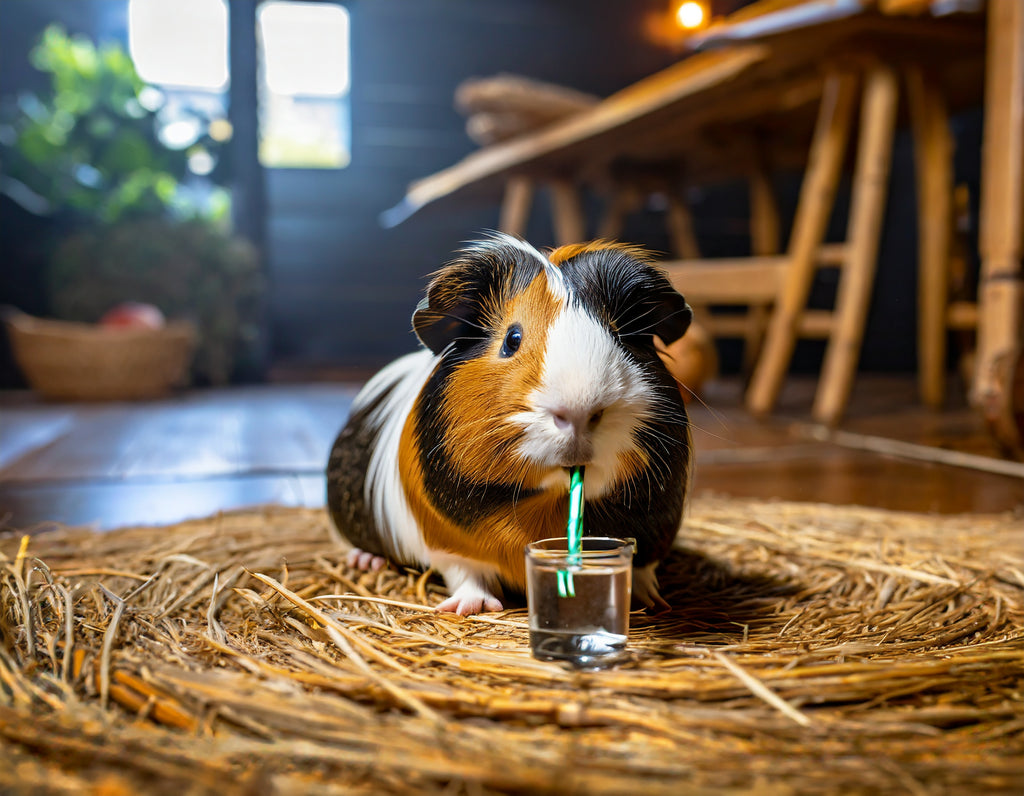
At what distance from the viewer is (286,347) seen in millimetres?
7617

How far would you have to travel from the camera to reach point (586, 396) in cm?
98

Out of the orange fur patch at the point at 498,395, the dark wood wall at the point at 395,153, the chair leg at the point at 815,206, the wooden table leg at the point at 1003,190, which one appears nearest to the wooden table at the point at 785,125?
the wooden table leg at the point at 1003,190

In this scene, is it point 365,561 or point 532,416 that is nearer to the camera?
point 532,416

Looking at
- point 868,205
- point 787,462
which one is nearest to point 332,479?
point 787,462

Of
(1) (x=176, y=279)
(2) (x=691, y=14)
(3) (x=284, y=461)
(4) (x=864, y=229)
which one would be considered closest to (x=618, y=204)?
(2) (x=691, y=14)

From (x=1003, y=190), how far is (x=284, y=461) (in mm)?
2449

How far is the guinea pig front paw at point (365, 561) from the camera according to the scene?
1.53m

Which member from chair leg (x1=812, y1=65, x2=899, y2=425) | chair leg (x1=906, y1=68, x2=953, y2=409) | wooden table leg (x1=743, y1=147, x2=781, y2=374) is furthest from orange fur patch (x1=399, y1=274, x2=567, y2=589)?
wooden table leg (x1=743, y1=147, x2=781, y2=374)

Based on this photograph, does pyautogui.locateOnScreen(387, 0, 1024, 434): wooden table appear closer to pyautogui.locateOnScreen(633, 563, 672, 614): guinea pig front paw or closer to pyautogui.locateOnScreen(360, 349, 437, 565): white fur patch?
pyautogui.locateOnScreen(633, 563, 672, 614): guinea pig front paw

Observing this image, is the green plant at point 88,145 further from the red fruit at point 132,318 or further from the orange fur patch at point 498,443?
the orange fur patch at point 498,443

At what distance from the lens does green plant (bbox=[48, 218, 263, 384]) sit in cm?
572

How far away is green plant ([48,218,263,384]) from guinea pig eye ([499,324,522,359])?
5.29 meters

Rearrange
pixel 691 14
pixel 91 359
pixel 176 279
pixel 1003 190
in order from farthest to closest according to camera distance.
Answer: pixel 176 279 < pixel 91 359 < pixel 691 14 < pixel 1003 190

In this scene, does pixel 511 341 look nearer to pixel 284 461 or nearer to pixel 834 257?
pixel 284 461
